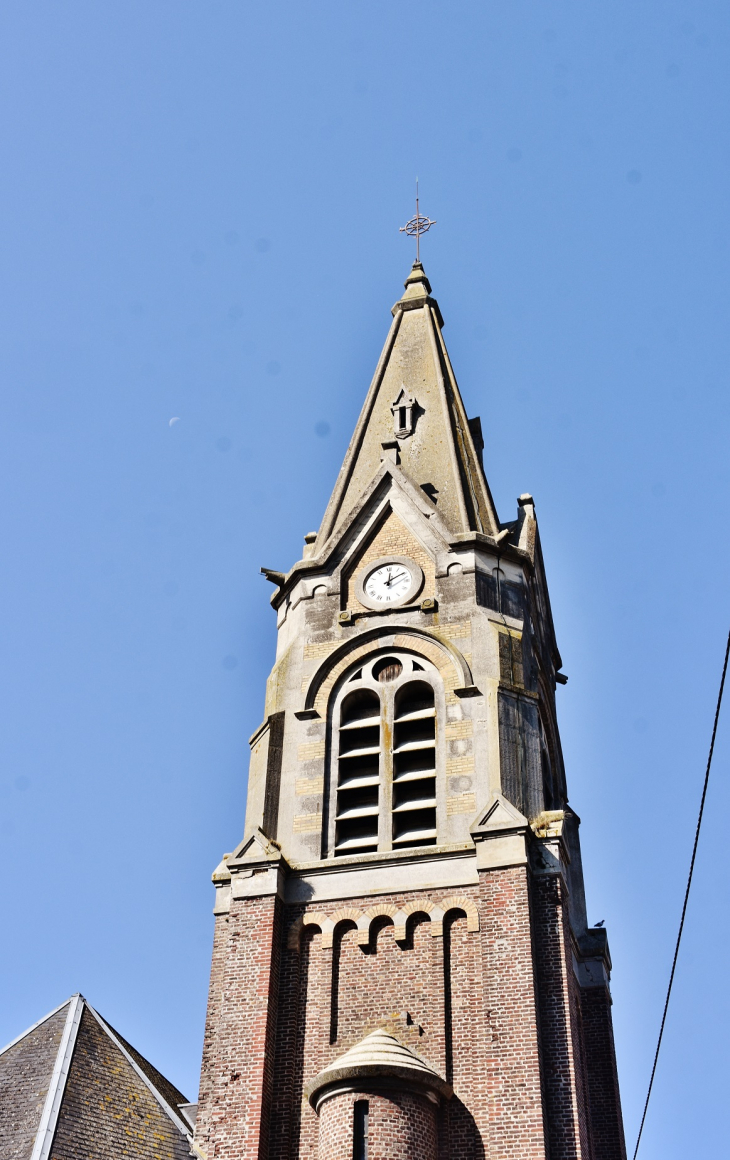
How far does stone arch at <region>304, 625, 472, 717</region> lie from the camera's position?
27781mm

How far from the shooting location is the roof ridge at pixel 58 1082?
873 inches

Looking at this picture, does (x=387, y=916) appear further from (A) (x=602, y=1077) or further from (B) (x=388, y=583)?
(B) (x=388, y=583)

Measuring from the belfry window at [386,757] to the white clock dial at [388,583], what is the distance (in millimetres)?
1436

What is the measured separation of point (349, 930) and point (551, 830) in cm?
389

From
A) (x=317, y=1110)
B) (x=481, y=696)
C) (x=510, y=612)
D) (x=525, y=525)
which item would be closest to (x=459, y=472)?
(x=525, y=525)

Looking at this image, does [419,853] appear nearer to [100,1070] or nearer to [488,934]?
[488,934]

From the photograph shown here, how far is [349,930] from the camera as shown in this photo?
25062 millimetres

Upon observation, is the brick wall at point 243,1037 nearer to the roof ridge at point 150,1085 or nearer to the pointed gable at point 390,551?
the roof ridge at point 150,1085

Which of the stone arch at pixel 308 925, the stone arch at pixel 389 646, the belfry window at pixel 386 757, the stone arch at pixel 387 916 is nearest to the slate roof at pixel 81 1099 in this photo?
the stone arch at pixel 308 925

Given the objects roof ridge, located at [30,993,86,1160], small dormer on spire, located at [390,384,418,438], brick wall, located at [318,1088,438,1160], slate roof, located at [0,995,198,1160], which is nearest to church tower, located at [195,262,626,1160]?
brick wall, located at [318,1088,438,1160]

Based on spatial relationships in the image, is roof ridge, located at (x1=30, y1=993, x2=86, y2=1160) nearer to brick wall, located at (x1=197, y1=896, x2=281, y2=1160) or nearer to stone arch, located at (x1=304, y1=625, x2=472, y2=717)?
brick wall, located at (x1=197, y1=896, x2=281, y2=1160)

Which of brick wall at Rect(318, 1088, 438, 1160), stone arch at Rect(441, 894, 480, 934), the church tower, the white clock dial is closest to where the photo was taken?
brick wall at Rect(318, 1088, 438, 1160)

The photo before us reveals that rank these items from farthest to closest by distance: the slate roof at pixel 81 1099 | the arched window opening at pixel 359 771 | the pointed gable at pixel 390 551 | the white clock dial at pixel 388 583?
the pointed gable at pixel 390 551
the white clock dial at pixel 388 583
the arched window opening at pixel 359 771
the slate roof at pixel 81 1099

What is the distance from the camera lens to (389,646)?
28672mm
